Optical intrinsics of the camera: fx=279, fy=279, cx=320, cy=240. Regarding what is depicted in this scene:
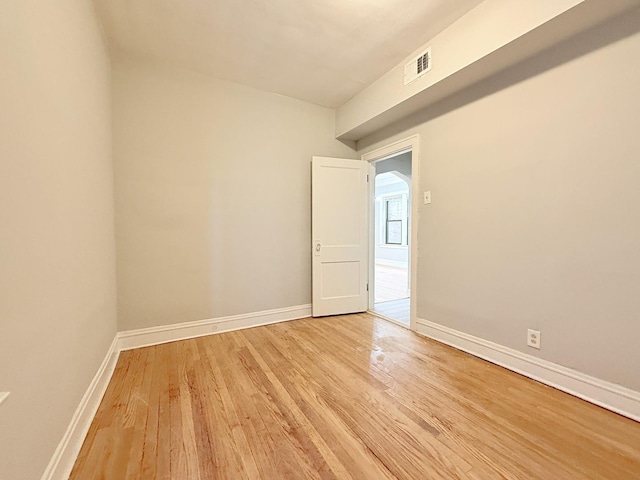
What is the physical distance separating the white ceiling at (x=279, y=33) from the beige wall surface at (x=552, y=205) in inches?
30.6

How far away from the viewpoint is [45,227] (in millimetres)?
1200

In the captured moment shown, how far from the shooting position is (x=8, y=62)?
0.95 meters

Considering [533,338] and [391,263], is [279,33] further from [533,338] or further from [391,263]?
[391,263]

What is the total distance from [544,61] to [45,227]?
3.16 meters

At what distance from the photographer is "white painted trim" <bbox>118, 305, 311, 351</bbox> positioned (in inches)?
105

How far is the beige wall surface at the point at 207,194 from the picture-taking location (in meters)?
2.66

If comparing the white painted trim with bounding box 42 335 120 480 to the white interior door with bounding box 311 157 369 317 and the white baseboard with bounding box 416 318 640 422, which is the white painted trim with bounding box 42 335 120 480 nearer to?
the white interior door with bounding box 311 157 369 317

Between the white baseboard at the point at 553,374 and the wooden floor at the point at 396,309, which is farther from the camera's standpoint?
the wooden floor at the point at 396,309

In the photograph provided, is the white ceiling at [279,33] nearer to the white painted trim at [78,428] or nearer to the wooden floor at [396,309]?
the white painted trim at [78,428]

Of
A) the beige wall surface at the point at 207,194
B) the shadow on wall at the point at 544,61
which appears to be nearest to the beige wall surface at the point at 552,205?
the shadow on wall at the point at 544,61

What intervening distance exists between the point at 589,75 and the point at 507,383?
214 centimetres

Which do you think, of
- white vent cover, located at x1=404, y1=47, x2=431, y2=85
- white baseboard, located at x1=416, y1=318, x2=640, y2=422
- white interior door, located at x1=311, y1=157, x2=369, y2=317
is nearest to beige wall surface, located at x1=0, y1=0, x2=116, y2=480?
white interior door, located at x1=311, y1=157, x2=369, y2=317

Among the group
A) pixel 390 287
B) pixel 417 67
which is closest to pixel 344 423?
pixel 417 67

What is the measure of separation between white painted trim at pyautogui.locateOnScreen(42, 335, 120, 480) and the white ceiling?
267 cm
